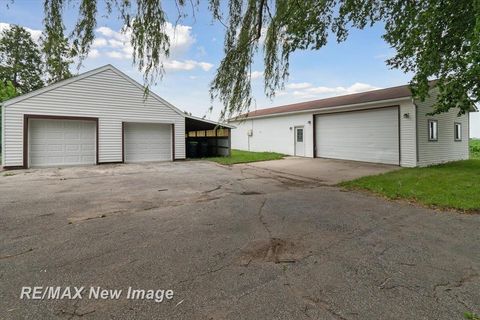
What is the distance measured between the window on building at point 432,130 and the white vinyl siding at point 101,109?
1227 centimetres

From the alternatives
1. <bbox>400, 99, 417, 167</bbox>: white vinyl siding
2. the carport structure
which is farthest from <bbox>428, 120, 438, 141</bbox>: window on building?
the carport structure

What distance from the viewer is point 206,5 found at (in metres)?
4.68

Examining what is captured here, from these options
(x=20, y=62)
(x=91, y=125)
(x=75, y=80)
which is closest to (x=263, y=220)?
(x=91, y=125)

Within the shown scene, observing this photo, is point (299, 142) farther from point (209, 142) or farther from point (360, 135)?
point (209, 142)

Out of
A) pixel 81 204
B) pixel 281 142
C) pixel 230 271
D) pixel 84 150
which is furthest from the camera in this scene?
pixel 281 142

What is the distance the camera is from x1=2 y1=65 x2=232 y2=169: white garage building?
11.0 meters

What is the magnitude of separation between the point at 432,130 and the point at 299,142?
6.88 meters

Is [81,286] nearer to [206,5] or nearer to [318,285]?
[318,285]

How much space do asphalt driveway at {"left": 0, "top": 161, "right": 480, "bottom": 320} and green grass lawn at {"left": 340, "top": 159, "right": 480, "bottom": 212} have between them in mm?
811

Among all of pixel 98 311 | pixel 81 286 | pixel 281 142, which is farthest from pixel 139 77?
pixel 281 142

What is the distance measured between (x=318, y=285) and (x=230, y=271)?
2.89 ft

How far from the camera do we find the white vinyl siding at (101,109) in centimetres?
1095

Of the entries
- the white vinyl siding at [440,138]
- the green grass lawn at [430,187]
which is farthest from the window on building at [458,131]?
the green grass lawn at [430,187]

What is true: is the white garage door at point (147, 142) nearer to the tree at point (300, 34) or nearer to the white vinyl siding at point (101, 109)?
the white vinyl siding at point (101, 109)
